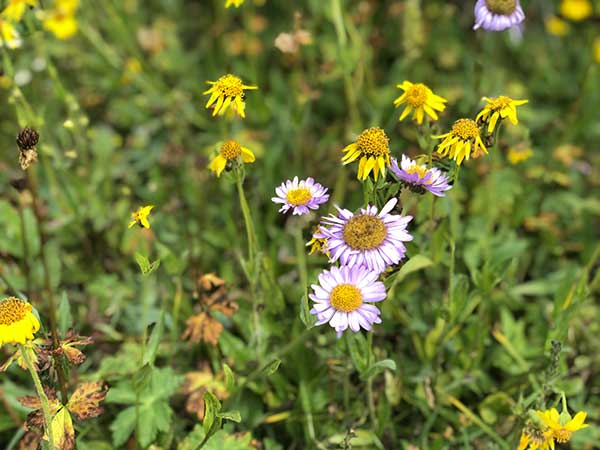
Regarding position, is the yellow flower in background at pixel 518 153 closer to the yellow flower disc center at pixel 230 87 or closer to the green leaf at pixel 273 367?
the yellow flower disc center at pixel 230 87

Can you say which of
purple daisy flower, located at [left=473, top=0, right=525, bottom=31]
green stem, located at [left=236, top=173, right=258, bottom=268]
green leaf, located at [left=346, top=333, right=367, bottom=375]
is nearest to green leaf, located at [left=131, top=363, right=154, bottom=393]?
green stem, located at [left=236, top=173, right=258, bottom=268]

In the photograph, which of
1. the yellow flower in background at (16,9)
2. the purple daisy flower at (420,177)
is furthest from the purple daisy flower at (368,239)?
the yellow flower in background at (16,9)

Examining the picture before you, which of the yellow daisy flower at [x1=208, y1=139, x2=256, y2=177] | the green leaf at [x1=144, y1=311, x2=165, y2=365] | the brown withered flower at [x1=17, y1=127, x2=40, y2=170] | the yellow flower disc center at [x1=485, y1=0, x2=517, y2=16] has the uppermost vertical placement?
the yellow flower disc center at [x1=485, y1=0, x2=517, y2=16]

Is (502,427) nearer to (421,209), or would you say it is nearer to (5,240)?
(421,209)

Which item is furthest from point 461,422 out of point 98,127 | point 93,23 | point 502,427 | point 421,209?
point 93,23

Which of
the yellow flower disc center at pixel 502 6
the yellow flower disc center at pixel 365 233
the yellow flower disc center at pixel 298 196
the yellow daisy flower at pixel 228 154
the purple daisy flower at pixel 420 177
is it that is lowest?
the yellow flower disc center at pixel 365 233

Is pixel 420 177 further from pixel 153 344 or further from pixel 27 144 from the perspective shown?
pixel 27 144

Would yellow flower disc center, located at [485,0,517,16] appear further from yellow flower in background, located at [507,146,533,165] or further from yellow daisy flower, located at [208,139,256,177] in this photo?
yellow daisy flower, located at [208,139,256,177]

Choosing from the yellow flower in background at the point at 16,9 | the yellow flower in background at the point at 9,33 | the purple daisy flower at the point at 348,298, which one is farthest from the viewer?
the yellow flower in background at the point at 9,33
